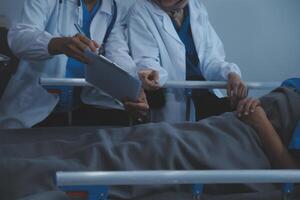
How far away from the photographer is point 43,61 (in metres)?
1.73

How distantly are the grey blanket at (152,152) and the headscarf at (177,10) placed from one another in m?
0.65

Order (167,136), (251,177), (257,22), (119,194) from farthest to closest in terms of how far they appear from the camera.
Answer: (257,22) < (167,136) < (119,194) < (251,177)

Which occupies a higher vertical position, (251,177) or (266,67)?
(251,177)

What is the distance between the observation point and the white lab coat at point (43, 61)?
165cm

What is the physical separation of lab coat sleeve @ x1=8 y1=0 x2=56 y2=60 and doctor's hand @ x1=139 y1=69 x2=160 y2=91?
348 millimetres

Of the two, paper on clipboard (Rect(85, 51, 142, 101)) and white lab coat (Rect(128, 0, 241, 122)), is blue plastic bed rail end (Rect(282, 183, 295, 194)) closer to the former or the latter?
paper on clipboard (Rect(85, 51, 142, 101))

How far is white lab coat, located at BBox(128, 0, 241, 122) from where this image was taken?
175 cm

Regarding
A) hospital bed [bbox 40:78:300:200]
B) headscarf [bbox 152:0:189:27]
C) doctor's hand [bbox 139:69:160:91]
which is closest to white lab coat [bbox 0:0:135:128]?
doctor's hand [bbox 139:69:160:91]

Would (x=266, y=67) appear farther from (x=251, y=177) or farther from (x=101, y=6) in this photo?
(x=251, y=177)

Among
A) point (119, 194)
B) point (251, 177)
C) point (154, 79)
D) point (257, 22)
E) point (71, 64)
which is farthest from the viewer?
point (257, 22)

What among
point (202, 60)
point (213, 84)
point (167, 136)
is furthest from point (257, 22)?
point (167, 136)

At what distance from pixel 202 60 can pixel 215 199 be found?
861 millimetres

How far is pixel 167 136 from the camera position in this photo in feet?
3.83

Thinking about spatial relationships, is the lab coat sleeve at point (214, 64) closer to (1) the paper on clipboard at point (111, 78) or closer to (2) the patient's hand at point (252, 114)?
(2) the patient's hand at point (252, 114)
